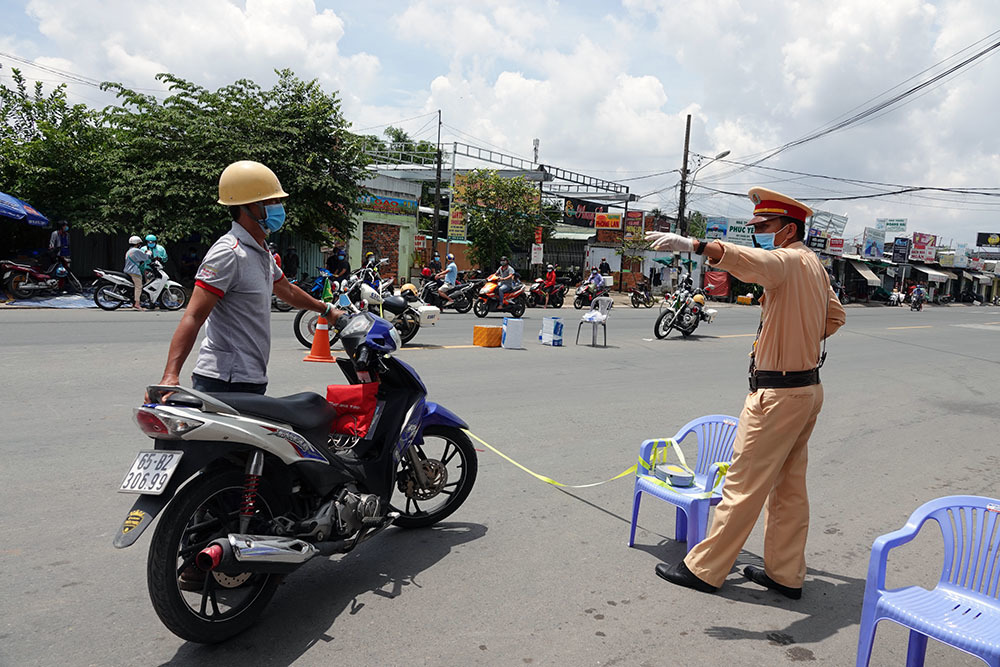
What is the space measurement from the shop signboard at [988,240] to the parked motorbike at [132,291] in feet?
338

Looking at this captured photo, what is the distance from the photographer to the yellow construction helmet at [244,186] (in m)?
3.30

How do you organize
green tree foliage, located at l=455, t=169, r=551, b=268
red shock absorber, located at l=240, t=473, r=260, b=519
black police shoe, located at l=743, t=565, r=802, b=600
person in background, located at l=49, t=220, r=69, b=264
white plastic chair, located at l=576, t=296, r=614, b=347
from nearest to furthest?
red shock absorber, located at l=240, t=473, r=260, b=519 → black police shoe, located at l=743, t=565, r=802, b=600 → white plastic chair, located at l=576, t=296, r=614, b=347 → person in background, located at l=49, t=220, r=69, b=264 → green tree foliage, located at l=455, t=169, r=551, b=268

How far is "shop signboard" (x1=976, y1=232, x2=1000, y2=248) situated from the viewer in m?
90.8

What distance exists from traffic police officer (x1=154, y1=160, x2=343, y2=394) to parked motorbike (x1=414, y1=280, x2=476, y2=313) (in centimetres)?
1644

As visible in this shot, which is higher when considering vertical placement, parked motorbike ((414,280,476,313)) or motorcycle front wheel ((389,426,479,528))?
parked motorbike ((414,280,476,313))

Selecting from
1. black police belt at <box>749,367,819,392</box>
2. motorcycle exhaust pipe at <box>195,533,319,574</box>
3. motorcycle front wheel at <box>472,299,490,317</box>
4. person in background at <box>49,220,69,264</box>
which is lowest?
motorcycle exhaust pipe at <box>195,533,319,574</box>

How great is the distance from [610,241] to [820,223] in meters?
21.5

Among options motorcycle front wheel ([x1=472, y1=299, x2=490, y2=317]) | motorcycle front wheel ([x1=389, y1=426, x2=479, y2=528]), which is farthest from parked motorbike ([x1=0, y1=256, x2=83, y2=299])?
motorcycle front wheel ([x1=389, y1=426, x2=479, y2=528])

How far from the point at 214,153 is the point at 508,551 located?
749 inches

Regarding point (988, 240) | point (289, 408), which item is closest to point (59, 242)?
point (289, 408)

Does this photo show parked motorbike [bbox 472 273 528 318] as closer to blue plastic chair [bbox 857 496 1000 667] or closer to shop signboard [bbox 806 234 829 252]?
blue plastic chair [bbox 857 496 1000 667]

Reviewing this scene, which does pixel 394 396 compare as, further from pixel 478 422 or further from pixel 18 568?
pixel 478 422

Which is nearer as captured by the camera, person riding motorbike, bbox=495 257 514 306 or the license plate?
the license plate

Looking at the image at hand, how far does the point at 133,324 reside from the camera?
13125 mm
